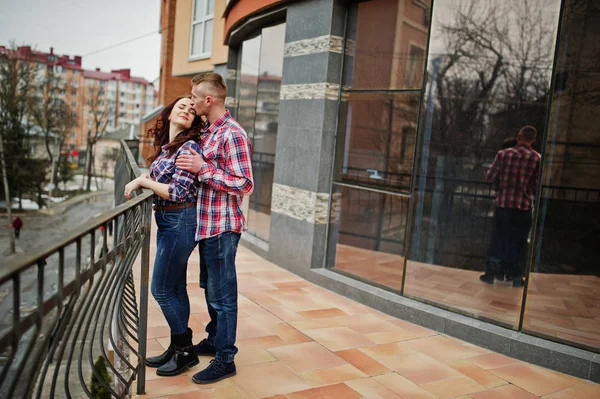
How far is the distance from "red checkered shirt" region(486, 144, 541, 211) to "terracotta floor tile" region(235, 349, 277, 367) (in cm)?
246

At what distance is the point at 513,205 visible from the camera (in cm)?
478

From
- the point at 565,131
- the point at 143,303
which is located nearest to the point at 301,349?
the point at 143,303

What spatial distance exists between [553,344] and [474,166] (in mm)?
1671

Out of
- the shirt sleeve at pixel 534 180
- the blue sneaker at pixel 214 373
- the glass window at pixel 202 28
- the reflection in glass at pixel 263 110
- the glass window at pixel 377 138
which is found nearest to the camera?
the blue sneaker at pixel 214 373

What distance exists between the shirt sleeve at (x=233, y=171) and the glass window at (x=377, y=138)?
2571 millimetres

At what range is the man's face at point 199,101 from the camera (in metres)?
3.29

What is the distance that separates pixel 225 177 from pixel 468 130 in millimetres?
2793

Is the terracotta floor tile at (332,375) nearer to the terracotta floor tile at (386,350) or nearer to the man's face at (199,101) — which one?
the terracotta floor tile at (386,350)

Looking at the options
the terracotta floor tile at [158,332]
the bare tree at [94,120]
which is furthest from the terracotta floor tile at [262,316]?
the bare tree at [94,120]

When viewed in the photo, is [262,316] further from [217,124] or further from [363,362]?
[217,124]

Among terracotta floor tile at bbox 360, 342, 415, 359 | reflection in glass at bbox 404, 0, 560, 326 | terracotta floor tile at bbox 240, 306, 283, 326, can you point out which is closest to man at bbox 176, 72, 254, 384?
terracotta floor tile at bbox 360, 342, 415, 359

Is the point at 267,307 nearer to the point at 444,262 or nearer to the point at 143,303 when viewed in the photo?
the point at 444,262

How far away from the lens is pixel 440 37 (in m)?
5.12

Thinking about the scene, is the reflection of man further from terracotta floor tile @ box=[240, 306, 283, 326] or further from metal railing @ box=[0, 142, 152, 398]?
metal railing @ box=[0, 142, 152, 398]
